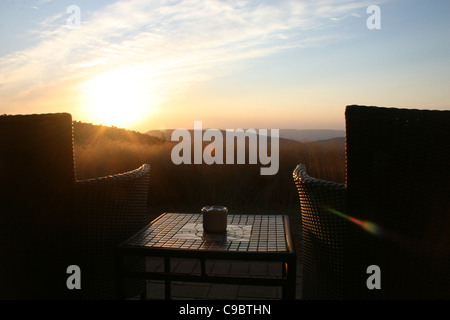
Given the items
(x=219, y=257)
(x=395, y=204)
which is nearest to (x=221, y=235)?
(x=219, y=257)

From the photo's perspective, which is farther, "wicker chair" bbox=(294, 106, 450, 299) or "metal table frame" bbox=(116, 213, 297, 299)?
"metal table frame" bbox=(116, 213, 297, 299)

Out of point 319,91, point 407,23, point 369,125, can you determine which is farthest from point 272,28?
point 369,125

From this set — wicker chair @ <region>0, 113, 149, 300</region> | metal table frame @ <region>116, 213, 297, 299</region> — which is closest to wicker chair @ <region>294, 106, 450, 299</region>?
metal table frame @ <region>116, 213, 297, 299</region>

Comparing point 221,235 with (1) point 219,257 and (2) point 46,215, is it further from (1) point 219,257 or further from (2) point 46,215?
(2) point 46,215

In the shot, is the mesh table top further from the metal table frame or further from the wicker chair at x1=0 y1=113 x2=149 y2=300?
the wicker chair at x1=0 y1=113 x2=149 y2=300

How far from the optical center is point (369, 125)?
122 centimetres

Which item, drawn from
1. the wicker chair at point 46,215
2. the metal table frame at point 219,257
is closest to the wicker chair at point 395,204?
the metal table frame at point 219,257

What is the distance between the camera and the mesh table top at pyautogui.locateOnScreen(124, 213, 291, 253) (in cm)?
143

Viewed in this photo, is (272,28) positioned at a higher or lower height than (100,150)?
higher

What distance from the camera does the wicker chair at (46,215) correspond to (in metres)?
1.45

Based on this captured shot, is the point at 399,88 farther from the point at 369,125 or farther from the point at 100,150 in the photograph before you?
the point at 100,150

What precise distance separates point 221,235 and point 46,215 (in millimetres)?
779

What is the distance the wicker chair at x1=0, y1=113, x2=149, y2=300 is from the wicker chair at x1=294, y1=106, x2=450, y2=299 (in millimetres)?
1128
